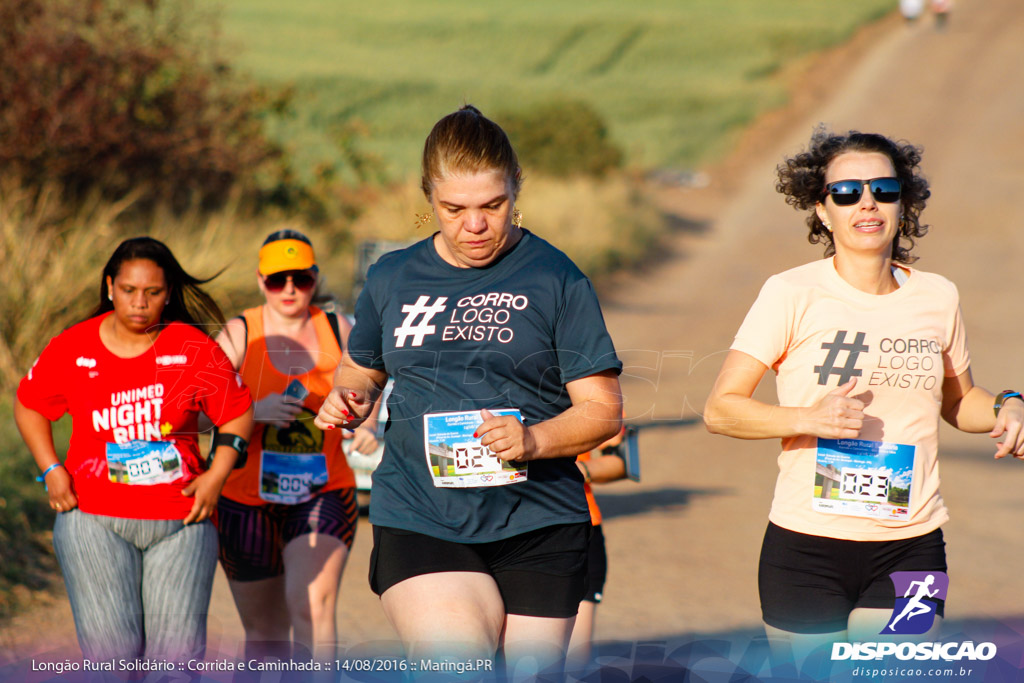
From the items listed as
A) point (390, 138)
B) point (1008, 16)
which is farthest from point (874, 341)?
point (1008, 16)

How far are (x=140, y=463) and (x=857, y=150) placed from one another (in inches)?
103

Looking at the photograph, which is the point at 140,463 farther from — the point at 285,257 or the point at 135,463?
the point at 285,257

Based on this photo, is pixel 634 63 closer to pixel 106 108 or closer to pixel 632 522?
pixel 106 108

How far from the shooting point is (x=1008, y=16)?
45.5 metres

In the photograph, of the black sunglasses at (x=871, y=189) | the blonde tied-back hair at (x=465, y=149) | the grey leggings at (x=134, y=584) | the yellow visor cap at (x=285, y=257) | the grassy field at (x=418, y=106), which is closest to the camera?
the blonde tied-back hair at (x=465, y=149)

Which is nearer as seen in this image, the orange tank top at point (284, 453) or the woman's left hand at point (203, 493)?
the woman's left hand at point (203, 493)

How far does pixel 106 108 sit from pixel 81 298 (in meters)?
3.93

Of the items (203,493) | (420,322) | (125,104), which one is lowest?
(203,493)

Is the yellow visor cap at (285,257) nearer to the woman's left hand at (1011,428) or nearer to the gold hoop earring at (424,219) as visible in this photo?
the gold hoop earring at (424,219)

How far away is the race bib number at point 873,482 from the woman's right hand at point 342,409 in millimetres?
1397

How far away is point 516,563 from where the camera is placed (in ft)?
10.2

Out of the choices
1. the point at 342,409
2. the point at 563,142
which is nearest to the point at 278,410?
the point at 342,409

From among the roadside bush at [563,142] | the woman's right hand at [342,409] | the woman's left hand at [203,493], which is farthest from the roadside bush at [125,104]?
the roadside bush at [563,142]

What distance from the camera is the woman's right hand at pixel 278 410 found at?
4668mm
